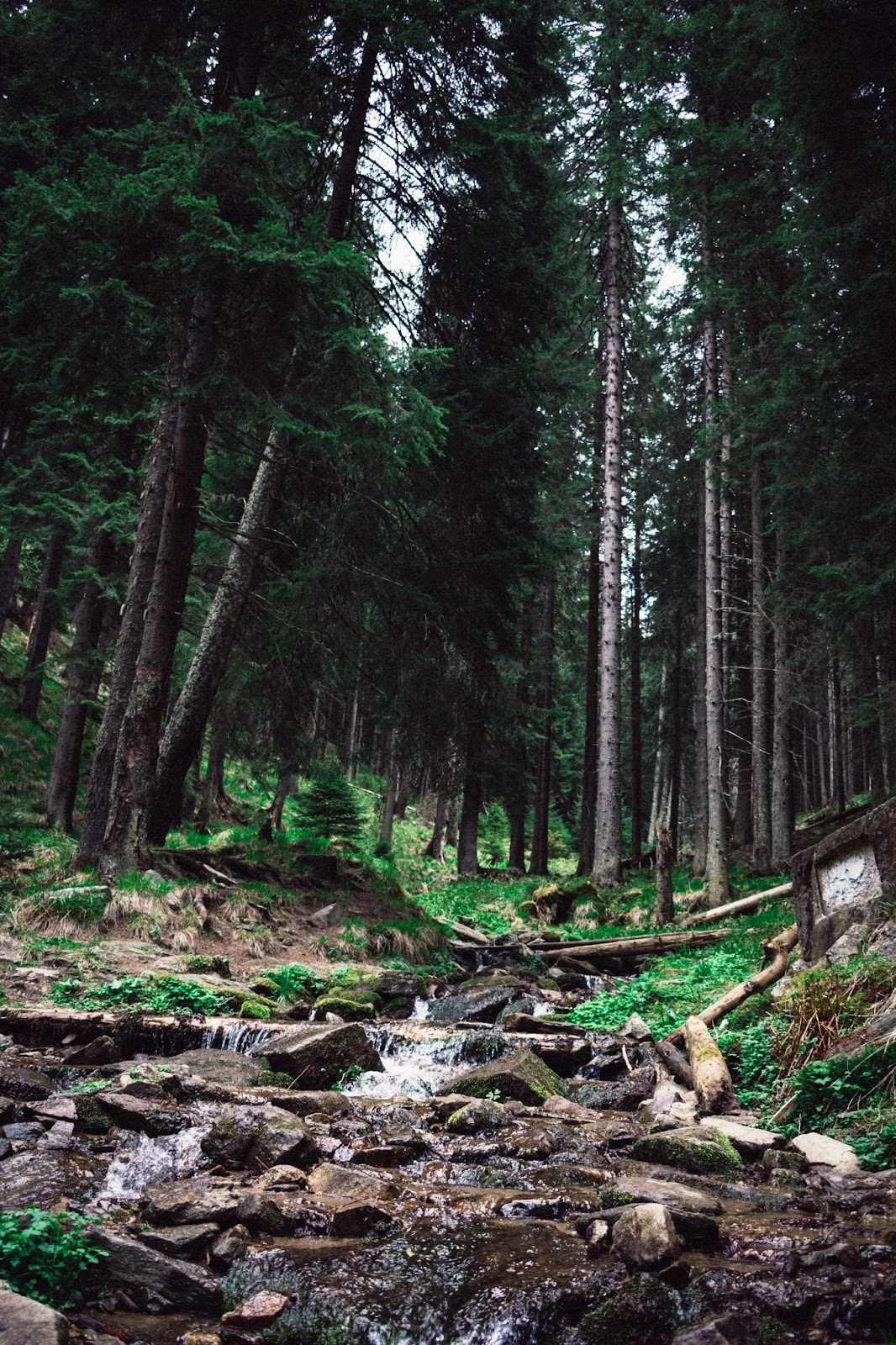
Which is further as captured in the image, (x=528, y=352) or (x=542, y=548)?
(x=542, y=548)

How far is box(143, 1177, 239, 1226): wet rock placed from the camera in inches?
148

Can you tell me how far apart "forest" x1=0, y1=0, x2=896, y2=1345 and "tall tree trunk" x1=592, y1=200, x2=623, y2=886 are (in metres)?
0.10

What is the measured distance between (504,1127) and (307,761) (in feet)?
28.5

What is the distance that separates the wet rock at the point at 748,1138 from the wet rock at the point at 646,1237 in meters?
1.62

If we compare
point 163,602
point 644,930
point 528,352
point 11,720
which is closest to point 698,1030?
point 644,930

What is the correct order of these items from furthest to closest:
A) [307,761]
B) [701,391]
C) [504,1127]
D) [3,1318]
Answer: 1. [701,391]
2. [307,761]
3. [504,1127]
4. [3,1318]

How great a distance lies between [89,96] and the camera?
1372cm

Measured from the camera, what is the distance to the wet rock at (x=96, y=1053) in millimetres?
6137

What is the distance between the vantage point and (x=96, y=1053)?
20.4 ft

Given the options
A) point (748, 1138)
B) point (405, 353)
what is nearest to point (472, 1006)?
point (748, 1138)

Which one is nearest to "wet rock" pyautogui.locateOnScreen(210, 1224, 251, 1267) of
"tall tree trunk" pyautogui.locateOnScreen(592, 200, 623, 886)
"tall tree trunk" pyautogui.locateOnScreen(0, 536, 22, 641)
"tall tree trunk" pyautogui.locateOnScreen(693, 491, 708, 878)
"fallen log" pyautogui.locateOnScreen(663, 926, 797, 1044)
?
"fallen log" pyautogui.locateOnScreen(663, 926, 797, 1044)

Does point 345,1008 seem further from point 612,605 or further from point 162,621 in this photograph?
point 612,605

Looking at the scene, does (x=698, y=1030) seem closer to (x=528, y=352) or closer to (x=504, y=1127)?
(x=504, y=1127)

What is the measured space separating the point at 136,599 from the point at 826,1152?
386 inches
